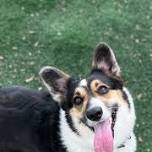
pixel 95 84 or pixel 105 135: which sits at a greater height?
pixel 95 84

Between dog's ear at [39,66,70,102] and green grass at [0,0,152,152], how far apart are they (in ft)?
4.63

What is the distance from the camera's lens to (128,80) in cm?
633

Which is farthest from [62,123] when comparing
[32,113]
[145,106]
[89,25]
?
[89,25]

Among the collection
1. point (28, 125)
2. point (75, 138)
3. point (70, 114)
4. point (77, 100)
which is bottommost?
point (75, 138)

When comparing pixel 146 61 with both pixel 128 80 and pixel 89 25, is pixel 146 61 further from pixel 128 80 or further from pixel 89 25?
pixel 89 25

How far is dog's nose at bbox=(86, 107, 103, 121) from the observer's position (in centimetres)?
439

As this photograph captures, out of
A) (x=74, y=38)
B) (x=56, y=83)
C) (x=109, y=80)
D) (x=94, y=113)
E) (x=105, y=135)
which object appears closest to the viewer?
(x=94, y=113)

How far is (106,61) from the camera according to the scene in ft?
15.7

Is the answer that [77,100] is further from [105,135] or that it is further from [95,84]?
[105,135]

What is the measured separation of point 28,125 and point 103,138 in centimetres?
72

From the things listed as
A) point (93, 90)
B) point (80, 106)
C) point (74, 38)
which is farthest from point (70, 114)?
point (74, 38)

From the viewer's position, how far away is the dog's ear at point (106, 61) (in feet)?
15.6

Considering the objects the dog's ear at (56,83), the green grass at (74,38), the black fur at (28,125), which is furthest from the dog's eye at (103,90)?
the green grass at (74,38)

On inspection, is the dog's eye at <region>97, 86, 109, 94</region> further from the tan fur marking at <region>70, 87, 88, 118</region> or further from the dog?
the tan fur marking at <region>70, 87, 88, 118</region>
